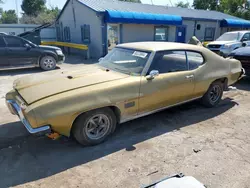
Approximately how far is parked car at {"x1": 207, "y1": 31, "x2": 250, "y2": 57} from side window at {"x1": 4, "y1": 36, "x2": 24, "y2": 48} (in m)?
11.0

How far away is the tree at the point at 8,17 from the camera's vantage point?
2463 inches

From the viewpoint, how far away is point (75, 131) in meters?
3.16

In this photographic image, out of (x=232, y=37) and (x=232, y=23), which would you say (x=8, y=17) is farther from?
(x=232, y=37)

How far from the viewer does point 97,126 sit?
11.1 feet

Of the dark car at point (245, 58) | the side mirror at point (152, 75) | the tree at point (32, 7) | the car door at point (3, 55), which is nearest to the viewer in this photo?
the side mirror at point (152, 75)

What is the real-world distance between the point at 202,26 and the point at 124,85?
19504 mm

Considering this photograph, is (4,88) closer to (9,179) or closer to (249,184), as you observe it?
(9,179)

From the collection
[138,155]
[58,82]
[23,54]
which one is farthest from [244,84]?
[23,54]

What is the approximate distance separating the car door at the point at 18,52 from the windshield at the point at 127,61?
6.18 meters

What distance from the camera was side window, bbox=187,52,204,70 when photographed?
4.41 metres

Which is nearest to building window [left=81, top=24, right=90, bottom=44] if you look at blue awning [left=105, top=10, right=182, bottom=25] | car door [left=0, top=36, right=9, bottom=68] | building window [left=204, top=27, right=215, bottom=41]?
Result: blue awning [left=105, top=10, right=182, bottom=25]

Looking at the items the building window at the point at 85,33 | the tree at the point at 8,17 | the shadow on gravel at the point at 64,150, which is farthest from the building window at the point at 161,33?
the tree at the point at 8,17

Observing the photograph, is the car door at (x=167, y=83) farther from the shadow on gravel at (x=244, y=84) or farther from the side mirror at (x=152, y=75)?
the shadow on gravel at (x=244, y=84)

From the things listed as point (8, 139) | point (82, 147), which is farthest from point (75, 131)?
point (8, 139)
